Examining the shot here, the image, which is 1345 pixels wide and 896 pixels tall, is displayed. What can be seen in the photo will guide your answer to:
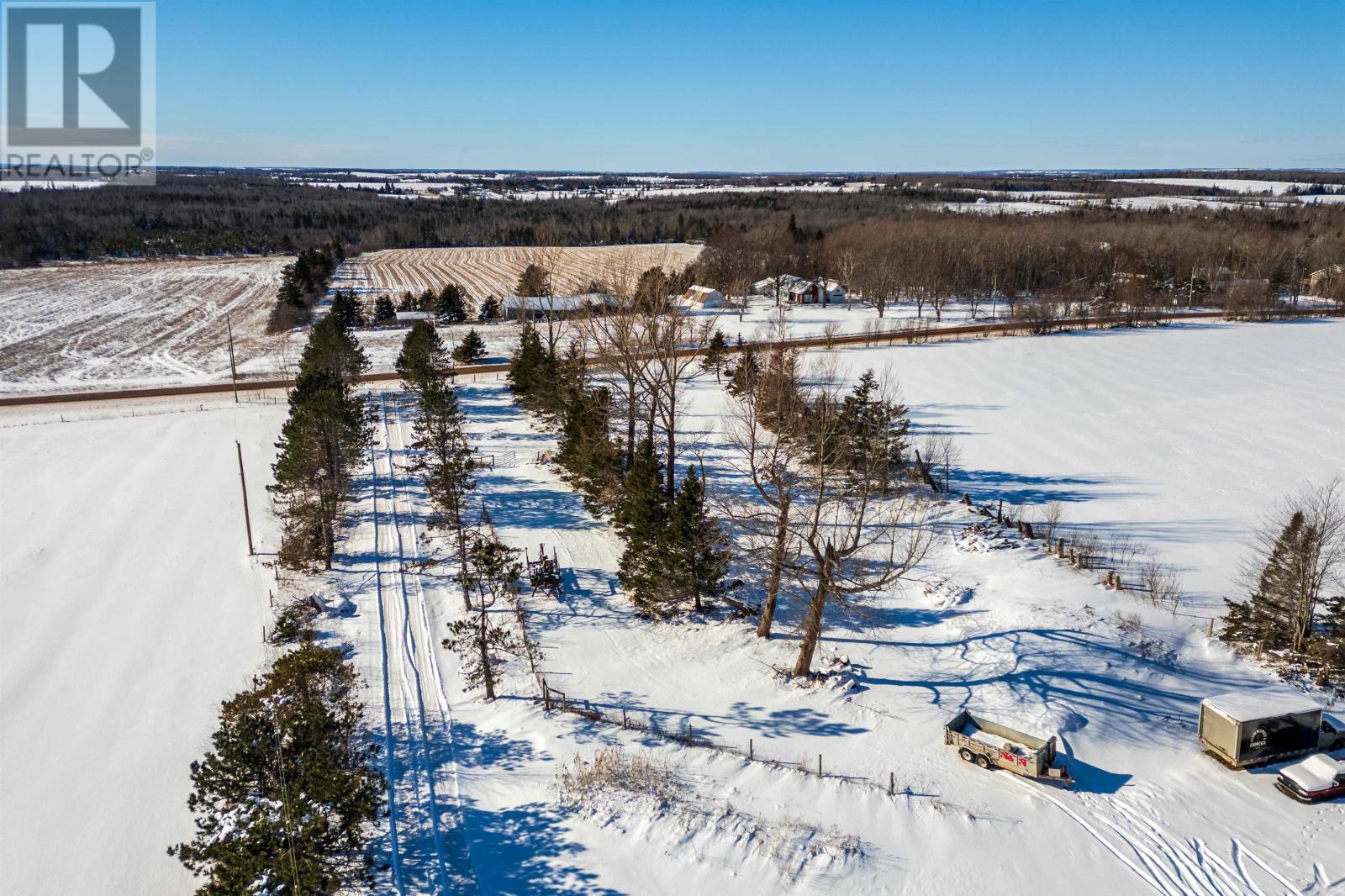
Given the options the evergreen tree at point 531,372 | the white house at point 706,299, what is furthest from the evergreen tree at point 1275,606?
the white house at point 706,299

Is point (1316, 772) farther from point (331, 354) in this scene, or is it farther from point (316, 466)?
point (331, 354)

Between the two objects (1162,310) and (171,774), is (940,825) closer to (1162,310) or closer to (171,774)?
(171,774)

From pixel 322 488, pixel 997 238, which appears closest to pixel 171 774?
pixel 322 488

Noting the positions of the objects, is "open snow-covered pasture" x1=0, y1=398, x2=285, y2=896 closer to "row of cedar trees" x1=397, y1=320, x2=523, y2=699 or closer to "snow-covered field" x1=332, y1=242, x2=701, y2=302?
"row of cedar trees" x1=397, y1=320, x2=523, y2=699

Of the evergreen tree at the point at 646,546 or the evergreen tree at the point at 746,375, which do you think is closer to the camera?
the evergreen tree at the point at 646,546

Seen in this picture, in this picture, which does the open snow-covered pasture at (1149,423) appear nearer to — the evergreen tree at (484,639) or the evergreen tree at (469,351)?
the evergreen tree at (484,639)

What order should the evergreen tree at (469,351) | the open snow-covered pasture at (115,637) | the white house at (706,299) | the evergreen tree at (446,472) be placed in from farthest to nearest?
Answer: the white house at (706,299), the evergreen tree at (469,351), the evergreen tree at (446,472), the open snow-covered pasture at (115,637)

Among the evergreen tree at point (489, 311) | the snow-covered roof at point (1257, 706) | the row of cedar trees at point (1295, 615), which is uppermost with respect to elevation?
the evergreen tree at point (489, 311)
